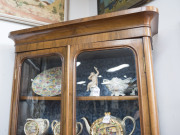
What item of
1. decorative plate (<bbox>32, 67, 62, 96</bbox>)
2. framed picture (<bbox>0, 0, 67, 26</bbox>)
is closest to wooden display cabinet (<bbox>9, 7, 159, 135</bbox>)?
decorative plate (<bbox>32, 67, 62, 96</bbox>)

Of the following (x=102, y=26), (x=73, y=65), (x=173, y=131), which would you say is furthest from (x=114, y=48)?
(x=173, y=131)

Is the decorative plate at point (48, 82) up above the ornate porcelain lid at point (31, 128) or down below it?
above

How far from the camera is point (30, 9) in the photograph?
4.30 feet

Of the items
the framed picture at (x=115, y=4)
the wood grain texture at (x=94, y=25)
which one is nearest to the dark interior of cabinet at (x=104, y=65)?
the wood grain texture at (x=94, y=25)

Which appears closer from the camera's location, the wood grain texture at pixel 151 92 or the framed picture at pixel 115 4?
the wood grain texture at pixel 151 92

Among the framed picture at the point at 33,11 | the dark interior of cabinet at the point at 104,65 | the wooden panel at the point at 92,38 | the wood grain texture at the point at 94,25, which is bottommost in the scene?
the dark interior of cabinet at the point at 104,65

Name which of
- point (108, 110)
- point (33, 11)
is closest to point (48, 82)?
point (108, 110)

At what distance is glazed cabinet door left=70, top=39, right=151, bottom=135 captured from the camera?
28.6 inches

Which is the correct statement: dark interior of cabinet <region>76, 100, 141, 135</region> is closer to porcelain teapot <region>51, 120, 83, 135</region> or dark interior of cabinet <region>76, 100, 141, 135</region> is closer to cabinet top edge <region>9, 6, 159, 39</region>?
porcelain teapot <region>51, 120, 83, 135</region>

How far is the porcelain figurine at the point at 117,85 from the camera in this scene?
31.0 inches

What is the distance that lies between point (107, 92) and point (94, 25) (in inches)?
14.3

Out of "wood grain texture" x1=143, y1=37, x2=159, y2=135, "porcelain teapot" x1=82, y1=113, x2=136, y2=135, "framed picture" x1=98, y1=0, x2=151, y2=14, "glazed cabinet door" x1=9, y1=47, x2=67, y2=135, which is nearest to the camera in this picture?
"wood grain texture" x1=143, y1=37, x2=159, y2=135

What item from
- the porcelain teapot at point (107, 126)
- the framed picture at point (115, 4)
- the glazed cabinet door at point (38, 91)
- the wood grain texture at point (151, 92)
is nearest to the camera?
the wood grain texture at point (151, 92)

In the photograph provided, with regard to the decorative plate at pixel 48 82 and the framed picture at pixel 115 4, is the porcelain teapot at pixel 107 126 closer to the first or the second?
the decorative plate at pixel 48 82
